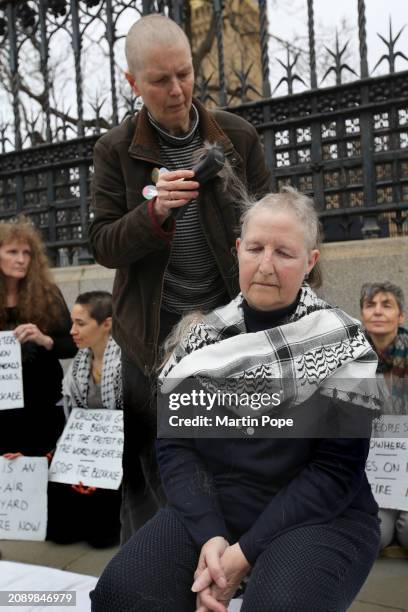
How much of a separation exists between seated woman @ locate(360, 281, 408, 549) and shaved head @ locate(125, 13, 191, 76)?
62.3 inches

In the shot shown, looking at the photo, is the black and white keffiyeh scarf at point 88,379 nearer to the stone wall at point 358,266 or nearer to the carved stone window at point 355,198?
the stone wall at point 358,266

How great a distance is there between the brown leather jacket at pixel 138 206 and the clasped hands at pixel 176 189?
0.15 m

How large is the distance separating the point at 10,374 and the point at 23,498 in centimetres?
63

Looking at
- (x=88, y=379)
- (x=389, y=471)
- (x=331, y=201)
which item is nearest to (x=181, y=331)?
(x=389, y=471)

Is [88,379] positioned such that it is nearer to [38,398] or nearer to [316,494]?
[38,398]

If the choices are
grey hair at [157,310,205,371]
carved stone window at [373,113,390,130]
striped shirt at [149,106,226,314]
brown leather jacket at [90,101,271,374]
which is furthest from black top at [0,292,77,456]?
carved stone window at [373,113,390,130]

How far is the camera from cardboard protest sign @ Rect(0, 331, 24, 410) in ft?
10.4

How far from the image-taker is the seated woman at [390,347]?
263 cm

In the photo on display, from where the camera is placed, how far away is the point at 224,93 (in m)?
4.20

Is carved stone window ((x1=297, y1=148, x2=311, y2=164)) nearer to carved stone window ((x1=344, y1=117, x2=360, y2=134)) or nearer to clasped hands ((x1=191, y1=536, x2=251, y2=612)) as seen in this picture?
carved stone window ((x1=344, y1=117, x2=360, y2=134))

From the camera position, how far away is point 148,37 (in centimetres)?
182

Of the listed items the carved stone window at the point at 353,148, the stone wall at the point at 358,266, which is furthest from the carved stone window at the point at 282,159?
the stone wall at the point at 358,266

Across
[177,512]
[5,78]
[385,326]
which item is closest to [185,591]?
[177,512]

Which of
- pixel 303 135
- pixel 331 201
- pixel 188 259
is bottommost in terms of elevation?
pixel 188 259
